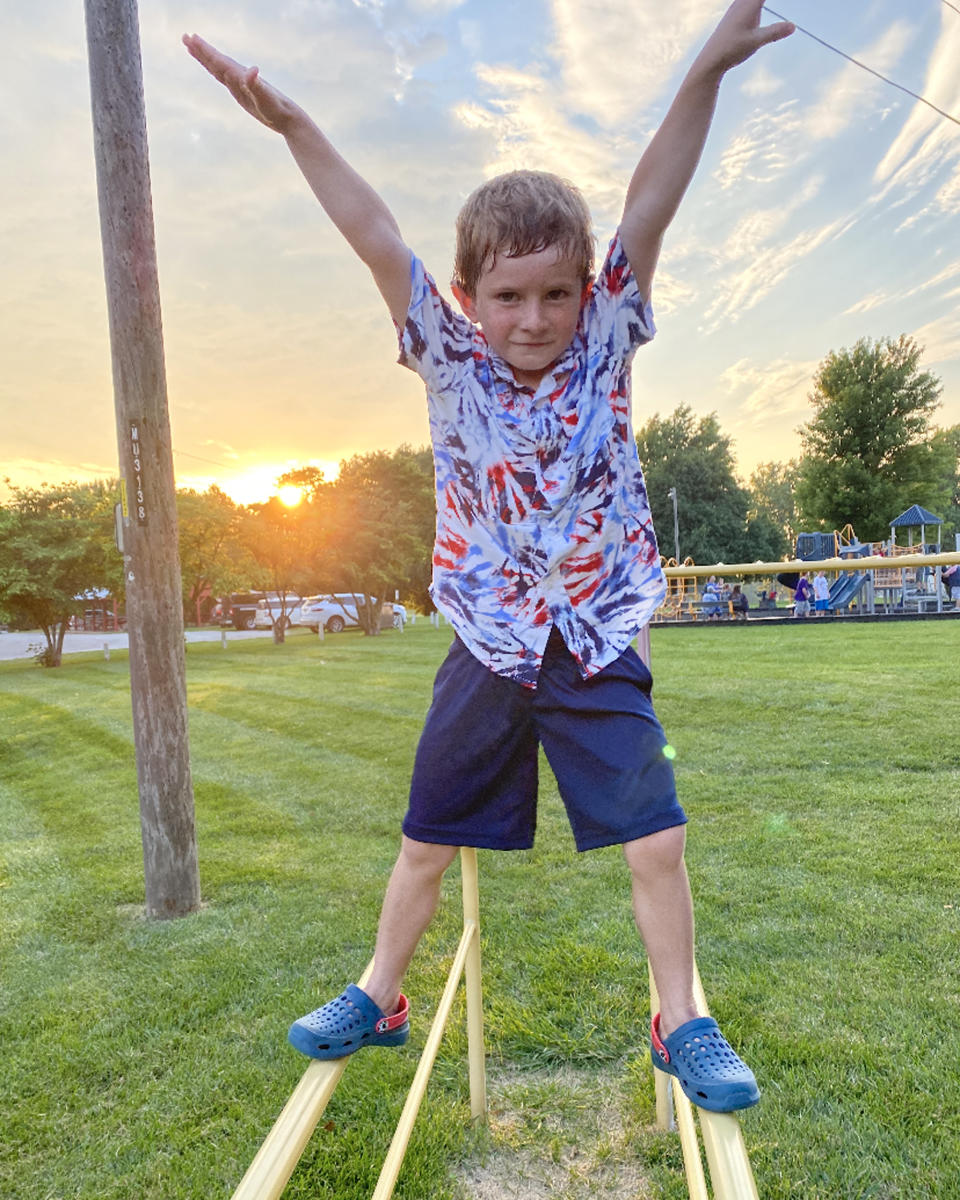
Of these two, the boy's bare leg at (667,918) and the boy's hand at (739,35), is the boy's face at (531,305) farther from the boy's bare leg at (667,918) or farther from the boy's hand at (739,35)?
the boy's bare leg at (667,918)

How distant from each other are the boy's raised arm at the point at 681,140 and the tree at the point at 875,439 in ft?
120

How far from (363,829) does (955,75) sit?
5.52m

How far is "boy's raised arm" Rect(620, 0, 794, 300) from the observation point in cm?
123

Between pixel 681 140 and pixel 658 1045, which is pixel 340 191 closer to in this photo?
pixel 681 140

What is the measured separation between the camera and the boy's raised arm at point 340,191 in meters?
1.31

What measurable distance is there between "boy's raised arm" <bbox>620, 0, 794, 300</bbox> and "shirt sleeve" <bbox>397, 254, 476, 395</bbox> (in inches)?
12.7

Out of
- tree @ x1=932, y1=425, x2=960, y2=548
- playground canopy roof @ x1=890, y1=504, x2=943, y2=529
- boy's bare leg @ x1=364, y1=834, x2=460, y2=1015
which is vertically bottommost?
boy's bare leg @ x1=364, y1=834, x2=460, y2=1015

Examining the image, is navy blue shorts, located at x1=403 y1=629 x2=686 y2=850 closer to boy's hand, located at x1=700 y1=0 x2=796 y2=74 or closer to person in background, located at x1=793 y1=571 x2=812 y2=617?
boy's hand, located at x1=700 y1=0 x2=796 y2=74

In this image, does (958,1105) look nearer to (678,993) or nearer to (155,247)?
(678,993)

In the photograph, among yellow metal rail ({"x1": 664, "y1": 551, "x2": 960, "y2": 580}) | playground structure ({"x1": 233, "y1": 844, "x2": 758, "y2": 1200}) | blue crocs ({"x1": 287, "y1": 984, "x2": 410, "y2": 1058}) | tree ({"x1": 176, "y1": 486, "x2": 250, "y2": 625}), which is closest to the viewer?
playground structure ({"x1": 233, "y1": 844, "x2": 758, "y2": 1200})

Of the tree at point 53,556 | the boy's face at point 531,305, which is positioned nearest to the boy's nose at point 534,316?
the boy's face at point 531,305

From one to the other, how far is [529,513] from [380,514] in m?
24.5

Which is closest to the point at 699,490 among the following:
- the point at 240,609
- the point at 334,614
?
the point at 334,614

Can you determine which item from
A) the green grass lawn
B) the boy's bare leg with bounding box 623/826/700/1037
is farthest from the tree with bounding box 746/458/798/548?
the boy's bare leg with bounding box 623/826/700/1037
